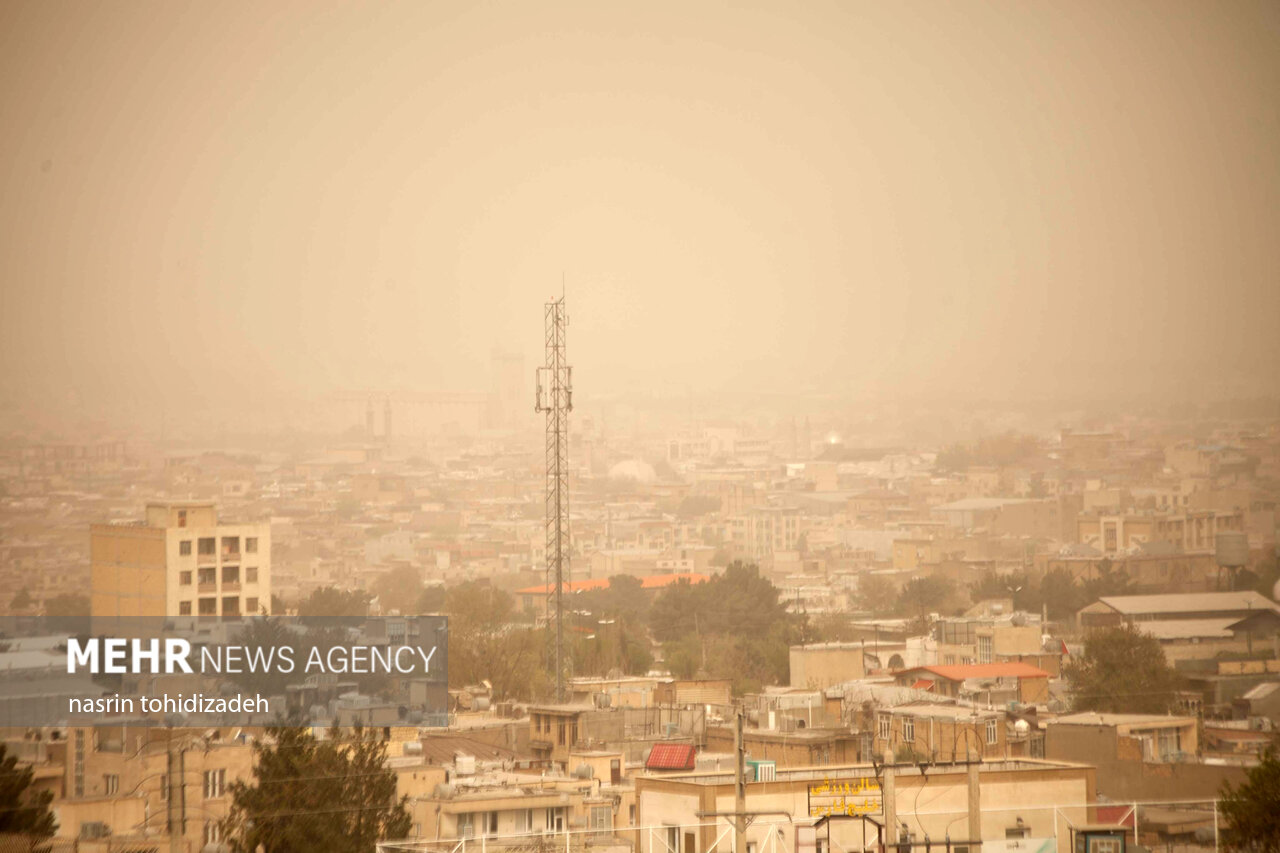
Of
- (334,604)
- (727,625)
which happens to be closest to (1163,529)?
(727,625)

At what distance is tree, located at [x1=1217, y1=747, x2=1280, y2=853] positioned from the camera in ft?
26.2

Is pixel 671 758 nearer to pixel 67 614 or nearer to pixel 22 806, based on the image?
pixel 22 806

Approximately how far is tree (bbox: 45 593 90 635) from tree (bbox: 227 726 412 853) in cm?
1494

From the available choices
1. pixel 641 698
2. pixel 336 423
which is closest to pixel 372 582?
pixel 336 423

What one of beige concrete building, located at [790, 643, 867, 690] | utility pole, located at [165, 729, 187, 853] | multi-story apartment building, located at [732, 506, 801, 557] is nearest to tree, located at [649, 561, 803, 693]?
beige concrete building, located at [790, 643, 867, 690]

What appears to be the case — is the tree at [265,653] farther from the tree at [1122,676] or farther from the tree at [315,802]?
the tree at [1122,676]

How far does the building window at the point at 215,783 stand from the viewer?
958 cm

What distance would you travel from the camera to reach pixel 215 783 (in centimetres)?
966

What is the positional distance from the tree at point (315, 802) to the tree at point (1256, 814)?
4390 millimetres

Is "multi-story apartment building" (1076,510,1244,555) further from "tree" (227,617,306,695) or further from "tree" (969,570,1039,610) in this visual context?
"tree" (227,617,306,695)

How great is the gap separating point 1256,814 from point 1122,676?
10.9m

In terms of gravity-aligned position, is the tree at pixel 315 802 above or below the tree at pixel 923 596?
above

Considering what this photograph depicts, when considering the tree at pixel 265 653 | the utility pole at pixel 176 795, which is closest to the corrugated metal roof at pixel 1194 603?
the tree at pixel 265 653

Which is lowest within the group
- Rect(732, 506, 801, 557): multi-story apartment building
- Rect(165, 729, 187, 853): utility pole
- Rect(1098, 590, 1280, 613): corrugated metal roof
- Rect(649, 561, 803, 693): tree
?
Rect(649, 561, 803, 693): tree
